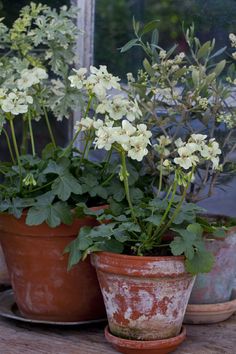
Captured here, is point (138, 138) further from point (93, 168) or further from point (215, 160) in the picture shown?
point (93, 168)

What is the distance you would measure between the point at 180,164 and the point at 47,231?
54 cm

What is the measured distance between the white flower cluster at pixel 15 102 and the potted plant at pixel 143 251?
0.18m

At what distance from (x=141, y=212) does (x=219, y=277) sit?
17.5 inches

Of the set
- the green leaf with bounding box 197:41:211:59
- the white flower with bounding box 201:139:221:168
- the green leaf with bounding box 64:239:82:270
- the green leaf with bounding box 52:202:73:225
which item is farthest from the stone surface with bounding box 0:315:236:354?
the green leaf with bounding box 197:41:211:59

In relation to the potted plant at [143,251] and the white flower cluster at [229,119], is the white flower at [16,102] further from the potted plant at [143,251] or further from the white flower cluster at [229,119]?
the white flower cluster at [229,119]

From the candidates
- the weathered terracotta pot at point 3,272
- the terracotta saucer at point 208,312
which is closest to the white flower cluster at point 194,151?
the terracotta saucer at point 208,312

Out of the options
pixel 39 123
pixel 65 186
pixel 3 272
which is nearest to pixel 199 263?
pixel 65 186

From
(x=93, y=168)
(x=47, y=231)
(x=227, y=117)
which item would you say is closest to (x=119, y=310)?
(x=47, y=231)

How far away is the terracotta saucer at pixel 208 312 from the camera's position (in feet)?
8.37

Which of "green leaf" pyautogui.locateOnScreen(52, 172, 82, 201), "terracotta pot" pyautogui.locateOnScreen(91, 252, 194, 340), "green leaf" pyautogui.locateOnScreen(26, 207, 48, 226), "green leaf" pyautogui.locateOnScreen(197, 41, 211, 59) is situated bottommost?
"terracotta pot" pyautogui.locateOnScreen(91, 252, 194, 340)

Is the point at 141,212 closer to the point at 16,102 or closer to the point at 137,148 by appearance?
the point at 137,148

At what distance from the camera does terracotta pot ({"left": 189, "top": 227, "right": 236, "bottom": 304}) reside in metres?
2.51

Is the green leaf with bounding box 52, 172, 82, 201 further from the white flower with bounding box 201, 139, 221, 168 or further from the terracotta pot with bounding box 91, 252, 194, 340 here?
the white flower with bounding box 201, 139, 221, 168

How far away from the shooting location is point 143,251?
2299 mm
